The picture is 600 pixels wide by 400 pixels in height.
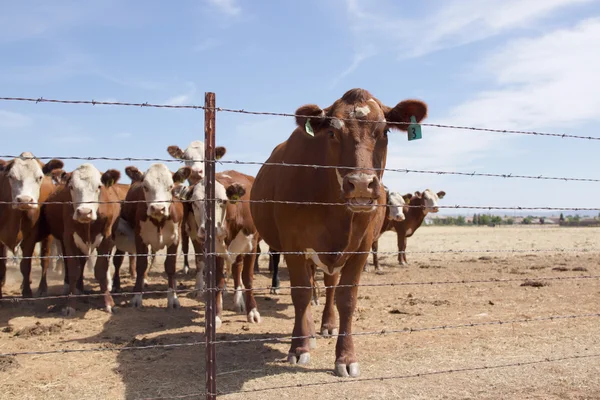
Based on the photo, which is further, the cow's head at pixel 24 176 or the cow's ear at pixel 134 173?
the cow's ear at pixel 134 173

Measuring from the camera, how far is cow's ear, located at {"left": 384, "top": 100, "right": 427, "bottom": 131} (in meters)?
5.12

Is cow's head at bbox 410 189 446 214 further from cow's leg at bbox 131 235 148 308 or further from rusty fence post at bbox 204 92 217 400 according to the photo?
rusty fence post at bbox 204 92 217 400

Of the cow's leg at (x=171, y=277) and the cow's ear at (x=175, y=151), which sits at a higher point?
the cow's ear at (x=175, y=151)

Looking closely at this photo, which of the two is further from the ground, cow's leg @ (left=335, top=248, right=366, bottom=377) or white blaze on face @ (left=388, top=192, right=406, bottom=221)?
white blaze on face @ (left=388, top=192, right=406, bottom=221)

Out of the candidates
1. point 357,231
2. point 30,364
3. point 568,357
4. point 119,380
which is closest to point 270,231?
point 357,231

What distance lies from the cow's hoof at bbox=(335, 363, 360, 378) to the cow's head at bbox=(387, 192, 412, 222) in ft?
32.1

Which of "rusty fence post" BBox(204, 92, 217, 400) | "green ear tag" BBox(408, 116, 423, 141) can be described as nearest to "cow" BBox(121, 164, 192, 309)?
"green ear tag" BBox(408, 116, 423, 141)

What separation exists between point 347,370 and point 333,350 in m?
1.00

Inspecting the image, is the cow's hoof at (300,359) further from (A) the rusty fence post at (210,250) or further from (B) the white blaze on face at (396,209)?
(B) the white blaze on face at (396,209)

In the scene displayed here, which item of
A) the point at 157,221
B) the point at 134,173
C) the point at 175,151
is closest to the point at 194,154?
the point at 175,151

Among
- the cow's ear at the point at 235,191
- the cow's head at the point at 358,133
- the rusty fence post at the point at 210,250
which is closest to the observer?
the rusty fence post at the point at 210,250

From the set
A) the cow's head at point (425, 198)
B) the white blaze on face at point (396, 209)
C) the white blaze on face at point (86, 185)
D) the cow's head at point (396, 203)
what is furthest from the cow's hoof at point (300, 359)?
the cow's head at point (425, 198)

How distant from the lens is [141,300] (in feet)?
28.9

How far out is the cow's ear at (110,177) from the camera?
8828mm
